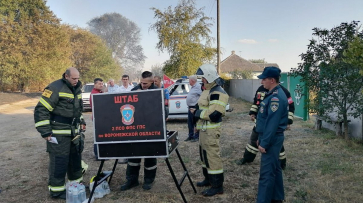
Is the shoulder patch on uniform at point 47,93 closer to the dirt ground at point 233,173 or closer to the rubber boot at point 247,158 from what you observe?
the dirt ground at point 233,173

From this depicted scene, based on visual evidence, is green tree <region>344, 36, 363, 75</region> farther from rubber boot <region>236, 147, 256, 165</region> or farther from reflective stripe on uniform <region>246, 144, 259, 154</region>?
rubber boot <region>236, 147, 256, 165</region>

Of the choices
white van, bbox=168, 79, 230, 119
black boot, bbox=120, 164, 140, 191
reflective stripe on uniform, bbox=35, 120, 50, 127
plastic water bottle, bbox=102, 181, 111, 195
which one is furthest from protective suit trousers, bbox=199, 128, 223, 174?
white van, bbox=168, 79, 230, 119

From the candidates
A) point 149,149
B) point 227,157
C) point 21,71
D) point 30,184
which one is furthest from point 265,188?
point 21,71

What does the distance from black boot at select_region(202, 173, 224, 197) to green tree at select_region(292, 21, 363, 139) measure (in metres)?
4.19

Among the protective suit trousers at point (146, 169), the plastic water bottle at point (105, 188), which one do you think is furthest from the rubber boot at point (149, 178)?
the plastic water bottle at point (105, 188)

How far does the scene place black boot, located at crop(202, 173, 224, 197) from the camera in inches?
160

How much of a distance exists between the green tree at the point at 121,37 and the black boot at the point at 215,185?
7763 cm

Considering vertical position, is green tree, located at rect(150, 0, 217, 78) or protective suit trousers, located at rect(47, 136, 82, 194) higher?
green tree, located at rect(150, 0, 217, 78)

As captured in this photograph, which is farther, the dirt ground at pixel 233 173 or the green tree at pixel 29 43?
the green tree at pixel 29 43

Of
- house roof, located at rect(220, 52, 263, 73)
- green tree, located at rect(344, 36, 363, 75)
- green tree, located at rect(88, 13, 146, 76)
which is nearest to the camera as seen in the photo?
green tree, located at rect(344, 36, 363, 75)

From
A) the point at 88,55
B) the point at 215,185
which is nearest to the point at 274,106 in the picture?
the point at 215,185

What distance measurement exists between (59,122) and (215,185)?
2510mm

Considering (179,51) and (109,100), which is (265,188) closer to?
(109,100)

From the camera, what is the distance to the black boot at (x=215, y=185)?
407 cm
